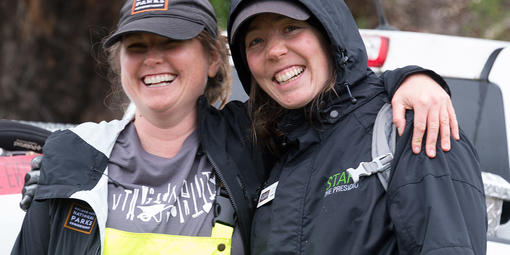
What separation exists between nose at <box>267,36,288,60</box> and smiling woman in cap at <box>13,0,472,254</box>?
1.18 ft

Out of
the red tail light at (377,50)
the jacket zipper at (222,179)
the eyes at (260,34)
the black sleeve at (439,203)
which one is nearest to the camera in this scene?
the black sleeve at (439,203)

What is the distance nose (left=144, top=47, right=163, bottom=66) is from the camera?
7.52 ft

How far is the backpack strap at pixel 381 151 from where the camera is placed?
1.75 metres

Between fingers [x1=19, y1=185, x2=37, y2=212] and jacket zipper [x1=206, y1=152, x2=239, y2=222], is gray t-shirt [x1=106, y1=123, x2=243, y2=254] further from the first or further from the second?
fingers [x1=19, y1=185, x2=37, y2=212]

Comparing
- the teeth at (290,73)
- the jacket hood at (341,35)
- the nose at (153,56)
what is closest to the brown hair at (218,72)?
the nose at (153,56)

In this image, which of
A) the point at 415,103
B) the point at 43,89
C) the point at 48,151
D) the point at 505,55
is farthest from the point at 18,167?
the point at 43,89

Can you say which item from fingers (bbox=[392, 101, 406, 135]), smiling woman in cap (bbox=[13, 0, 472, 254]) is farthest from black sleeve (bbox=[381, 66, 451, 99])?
smiling woman in cap (bbox=[13, 0, 472, 254])

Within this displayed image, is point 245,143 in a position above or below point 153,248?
above

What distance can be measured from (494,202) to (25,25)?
21.8ft

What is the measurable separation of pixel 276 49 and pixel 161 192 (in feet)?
2.42

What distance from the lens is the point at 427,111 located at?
70.7 inches

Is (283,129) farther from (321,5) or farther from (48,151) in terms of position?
(48,151)

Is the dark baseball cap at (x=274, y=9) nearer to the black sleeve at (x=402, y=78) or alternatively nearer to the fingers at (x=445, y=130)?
the black sleeve at (x=402, y=78)

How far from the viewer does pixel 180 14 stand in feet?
7.55
